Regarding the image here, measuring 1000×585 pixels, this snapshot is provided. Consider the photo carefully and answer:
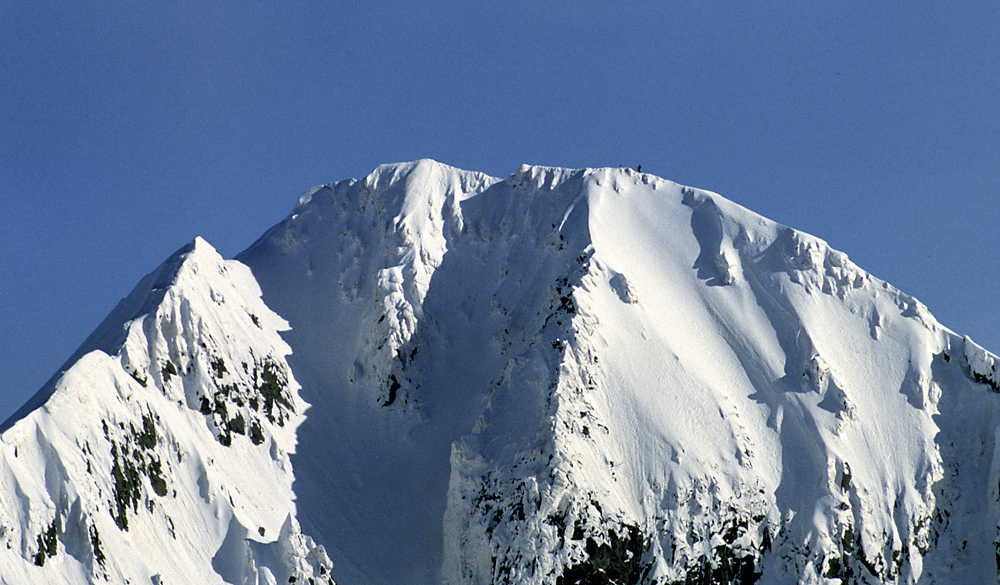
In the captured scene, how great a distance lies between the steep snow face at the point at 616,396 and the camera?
7331 centimetres

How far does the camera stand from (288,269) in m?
95.4

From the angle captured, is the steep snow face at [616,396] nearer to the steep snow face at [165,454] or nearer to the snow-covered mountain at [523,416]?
the snow-covered mountain at [523,416]

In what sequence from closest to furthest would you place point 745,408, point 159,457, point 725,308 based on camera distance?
point 159,457
point 745,408
point 725,308

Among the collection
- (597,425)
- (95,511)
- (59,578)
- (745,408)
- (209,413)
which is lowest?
(59,578)

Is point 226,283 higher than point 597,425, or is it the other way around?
point 226,283

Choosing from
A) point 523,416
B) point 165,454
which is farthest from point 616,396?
point 165,454

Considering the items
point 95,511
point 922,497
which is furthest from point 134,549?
point 922,497

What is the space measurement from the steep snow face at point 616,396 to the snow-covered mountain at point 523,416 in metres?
0.19

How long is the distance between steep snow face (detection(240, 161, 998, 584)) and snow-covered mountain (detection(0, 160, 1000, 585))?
188 mm

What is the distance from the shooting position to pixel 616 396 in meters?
78.8

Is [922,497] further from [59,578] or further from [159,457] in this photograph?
[59,578]

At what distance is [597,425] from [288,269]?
31.5m

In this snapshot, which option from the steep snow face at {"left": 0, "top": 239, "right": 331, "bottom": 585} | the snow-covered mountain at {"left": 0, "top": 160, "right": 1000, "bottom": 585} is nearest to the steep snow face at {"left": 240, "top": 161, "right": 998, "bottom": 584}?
the snow-covered mountain at {"left": 0, "top": 160, "right": 1000, "bottom": 585}

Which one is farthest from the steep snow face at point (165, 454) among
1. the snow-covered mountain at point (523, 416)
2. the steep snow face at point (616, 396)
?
the steep snow face at point (616, 396)
